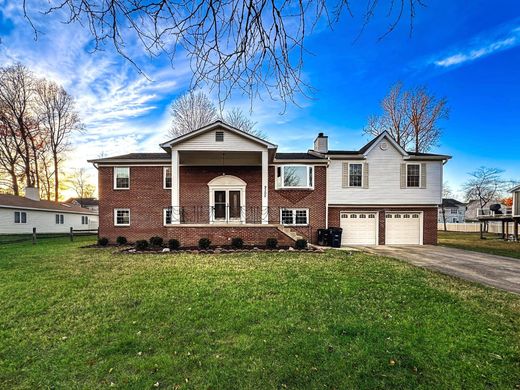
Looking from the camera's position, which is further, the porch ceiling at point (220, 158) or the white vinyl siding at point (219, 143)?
the porch ceiling at point (220, 158)

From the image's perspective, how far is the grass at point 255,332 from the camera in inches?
121

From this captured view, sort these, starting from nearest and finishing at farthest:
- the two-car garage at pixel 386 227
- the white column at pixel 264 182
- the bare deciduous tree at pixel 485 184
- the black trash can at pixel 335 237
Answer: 1. the white column at pixel 264 182
2. the black trash can at pixel 335 237
3. the two-car garage at pixel 386 227
4. the bare deciduous tree at pixel 485 184

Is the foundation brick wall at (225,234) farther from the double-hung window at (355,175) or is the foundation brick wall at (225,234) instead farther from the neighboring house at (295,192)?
the double-hung window at (355,175)

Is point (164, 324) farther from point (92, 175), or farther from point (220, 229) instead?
point (92, 175)

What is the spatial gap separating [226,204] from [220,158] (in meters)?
2.89

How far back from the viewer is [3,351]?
3.58 m

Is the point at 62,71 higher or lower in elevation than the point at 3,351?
higher

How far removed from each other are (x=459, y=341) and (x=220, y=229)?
10.9 metres

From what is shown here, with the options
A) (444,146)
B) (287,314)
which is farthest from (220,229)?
(444,146)

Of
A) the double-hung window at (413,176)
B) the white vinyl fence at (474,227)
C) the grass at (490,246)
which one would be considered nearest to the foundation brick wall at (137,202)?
the double-hung window at (413,176)

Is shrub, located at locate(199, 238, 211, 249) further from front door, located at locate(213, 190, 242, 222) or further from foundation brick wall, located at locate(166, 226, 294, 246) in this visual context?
front door, located at locate(213, 190, 242, 222)

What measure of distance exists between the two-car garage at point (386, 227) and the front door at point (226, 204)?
680cm

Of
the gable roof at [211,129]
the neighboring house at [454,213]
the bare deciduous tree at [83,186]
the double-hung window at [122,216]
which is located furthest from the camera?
the neighboring house at [454,213]

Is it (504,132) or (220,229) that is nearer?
(220,229)
